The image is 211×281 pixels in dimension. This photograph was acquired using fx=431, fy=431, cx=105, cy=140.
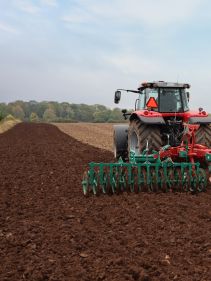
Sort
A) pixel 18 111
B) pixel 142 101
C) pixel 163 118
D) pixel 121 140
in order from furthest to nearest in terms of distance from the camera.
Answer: pixel 18 111
pixel 121 140
pixel 142 101
pixel 163 118

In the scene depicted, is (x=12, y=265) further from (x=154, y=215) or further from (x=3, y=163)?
(x=3, y=163)

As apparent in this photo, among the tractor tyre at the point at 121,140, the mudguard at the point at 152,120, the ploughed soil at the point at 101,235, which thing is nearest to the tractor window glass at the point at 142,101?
the tractor tyre at the point at 121,140

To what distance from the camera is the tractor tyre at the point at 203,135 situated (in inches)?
314

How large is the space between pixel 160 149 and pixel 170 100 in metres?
1.53

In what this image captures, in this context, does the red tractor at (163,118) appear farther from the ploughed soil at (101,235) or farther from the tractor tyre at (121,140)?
the ploughed soil at (101,235)

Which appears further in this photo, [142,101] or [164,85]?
[142,101]

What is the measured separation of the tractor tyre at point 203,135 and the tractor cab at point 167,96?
29.2 inches

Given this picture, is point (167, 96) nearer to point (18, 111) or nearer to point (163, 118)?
point (163, 118)

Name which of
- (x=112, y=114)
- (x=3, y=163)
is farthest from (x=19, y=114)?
(x=3, y=163)

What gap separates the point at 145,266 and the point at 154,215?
164 centimetres

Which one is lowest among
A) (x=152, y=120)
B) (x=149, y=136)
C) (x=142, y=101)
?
(x=149, y=136)

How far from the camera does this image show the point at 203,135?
801 cm

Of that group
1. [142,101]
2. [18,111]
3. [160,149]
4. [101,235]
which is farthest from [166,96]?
[18,111]

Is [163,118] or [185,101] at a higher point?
[185,101]
